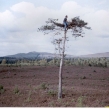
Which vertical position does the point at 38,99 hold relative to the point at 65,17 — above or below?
below

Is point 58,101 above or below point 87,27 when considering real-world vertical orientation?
below

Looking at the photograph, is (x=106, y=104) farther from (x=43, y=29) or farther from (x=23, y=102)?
(x=43, y=29)

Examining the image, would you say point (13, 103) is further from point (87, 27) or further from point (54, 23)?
point (87, 27)

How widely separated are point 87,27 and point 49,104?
5.21 meters

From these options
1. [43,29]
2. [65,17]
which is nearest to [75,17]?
[65,17]

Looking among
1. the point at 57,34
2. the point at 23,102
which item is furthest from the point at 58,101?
the point at 57,34

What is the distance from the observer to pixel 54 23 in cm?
1231

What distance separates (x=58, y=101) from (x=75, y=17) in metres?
5.10

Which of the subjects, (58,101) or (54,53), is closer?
(58,101)

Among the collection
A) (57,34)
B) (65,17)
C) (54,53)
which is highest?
(65,17)

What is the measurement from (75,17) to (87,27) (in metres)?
1.05

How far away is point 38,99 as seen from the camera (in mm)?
12445

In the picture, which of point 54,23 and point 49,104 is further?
point 54,23

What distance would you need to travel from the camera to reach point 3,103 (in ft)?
38.7
